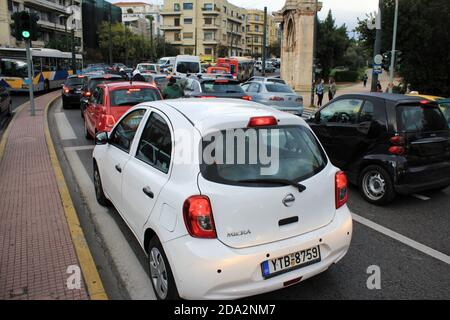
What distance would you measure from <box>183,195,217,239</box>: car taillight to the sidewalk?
4.12ft

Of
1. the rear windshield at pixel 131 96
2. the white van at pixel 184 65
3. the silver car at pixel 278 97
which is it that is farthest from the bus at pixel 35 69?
the rear windshield at pixel 131 96

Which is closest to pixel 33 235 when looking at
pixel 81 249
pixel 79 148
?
pixel 81 249

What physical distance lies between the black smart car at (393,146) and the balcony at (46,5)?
6069 centimetres

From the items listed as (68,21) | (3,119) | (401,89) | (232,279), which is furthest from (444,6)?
(68,21)

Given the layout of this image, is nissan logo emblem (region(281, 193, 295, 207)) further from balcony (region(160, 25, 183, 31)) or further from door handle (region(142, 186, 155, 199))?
balcony (region(160, 25, 183, 31))

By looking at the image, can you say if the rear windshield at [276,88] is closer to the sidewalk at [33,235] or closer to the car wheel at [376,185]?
the sidewalk at [33,235]

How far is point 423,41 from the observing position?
21250 mm

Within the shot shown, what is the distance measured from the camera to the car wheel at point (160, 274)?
3.17 metres

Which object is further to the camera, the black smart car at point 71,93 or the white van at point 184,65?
the white van at point 184,65

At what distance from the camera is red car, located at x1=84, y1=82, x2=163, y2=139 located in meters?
8.82

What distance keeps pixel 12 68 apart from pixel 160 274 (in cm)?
2491

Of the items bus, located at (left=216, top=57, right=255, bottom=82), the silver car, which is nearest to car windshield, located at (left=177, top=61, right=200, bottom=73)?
bus, located at (left=216, top=57, right=255, bottom=82)

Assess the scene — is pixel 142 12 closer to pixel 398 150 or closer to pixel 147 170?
pixel 398 150

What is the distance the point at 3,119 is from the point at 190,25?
87279mm
